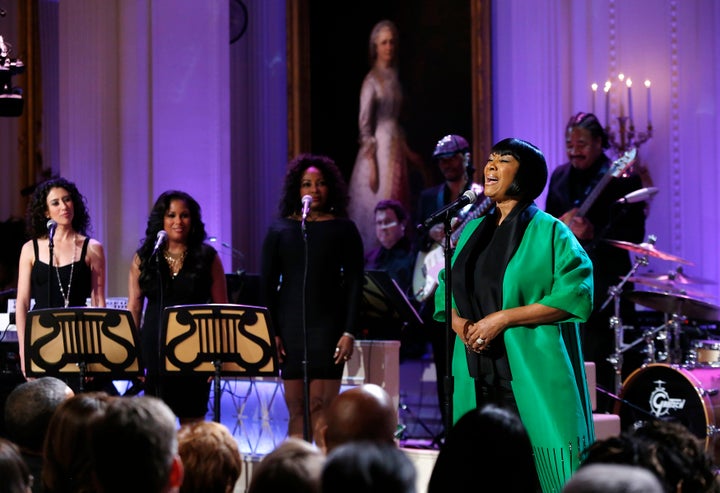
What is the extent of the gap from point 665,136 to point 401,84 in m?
2.66

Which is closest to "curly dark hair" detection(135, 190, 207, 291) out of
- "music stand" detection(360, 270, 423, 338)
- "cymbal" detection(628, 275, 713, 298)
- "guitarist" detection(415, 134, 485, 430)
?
"music stand" detection(360, 270, 423, 338)

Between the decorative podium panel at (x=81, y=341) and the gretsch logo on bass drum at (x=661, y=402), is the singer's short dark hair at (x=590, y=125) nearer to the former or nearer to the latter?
the gretsch logo on bass drum at (x=661, y=402)

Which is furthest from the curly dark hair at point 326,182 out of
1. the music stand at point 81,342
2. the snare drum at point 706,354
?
the snare drum at point 706,354

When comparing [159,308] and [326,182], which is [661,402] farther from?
[159,308]

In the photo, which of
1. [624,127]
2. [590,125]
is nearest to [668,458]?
[590,125]

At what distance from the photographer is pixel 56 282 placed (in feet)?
21.4

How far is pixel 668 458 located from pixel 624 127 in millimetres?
6020

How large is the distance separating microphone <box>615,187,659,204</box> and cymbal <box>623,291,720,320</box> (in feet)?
2.04

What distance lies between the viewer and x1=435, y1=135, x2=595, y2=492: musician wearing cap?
167 inches

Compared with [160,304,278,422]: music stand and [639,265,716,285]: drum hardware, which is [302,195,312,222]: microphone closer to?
[160,304,278,422]: music stand

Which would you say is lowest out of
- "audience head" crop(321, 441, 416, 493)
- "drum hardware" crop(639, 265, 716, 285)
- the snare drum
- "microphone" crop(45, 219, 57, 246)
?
the snare drum

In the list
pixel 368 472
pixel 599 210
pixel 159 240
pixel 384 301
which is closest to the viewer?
pixel 368 472

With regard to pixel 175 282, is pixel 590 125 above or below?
above

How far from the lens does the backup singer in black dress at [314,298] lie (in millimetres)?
6098
